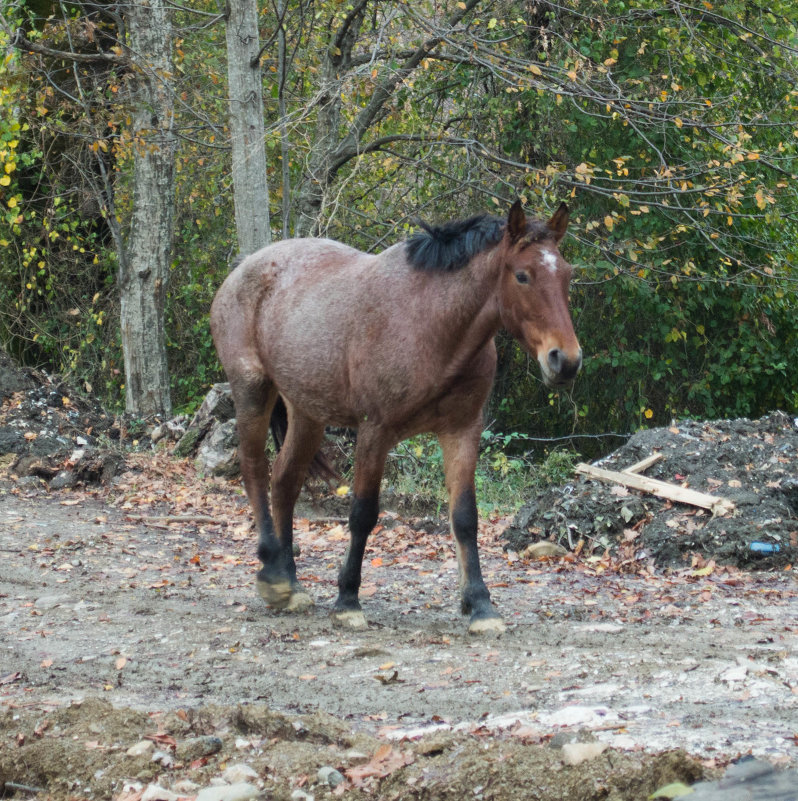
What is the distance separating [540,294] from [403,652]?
1955 millimetres

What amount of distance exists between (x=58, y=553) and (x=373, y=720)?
4502mm

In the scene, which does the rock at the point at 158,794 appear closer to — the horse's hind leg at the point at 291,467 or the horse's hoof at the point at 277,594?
the horse's hoof at the point at 277,594

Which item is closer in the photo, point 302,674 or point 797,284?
point 302,674

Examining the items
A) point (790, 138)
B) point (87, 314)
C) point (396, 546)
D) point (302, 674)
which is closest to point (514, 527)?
point (396, 546)

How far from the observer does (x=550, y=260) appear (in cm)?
522

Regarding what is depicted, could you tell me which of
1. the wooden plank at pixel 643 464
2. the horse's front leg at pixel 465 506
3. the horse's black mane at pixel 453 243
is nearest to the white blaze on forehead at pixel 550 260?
the horse's black mane at pixel 453 243

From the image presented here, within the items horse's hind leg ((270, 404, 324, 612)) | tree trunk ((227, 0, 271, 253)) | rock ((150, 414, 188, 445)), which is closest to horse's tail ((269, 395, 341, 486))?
horse's hind leg ((270, 404, 324, 612))

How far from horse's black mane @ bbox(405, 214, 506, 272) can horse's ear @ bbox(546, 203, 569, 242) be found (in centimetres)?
28

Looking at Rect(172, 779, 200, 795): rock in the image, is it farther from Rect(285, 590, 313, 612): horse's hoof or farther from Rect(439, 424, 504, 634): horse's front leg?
Rect(285, 590, 313, 612): horse's hoof

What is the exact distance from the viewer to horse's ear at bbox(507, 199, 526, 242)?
5227 millimetres

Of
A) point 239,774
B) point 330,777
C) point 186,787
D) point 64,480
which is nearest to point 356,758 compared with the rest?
point 330,777

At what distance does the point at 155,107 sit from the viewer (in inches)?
471

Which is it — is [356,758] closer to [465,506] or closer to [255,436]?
[465,506]

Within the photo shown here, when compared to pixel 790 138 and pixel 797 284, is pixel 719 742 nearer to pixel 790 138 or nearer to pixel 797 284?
pixel 797 284
